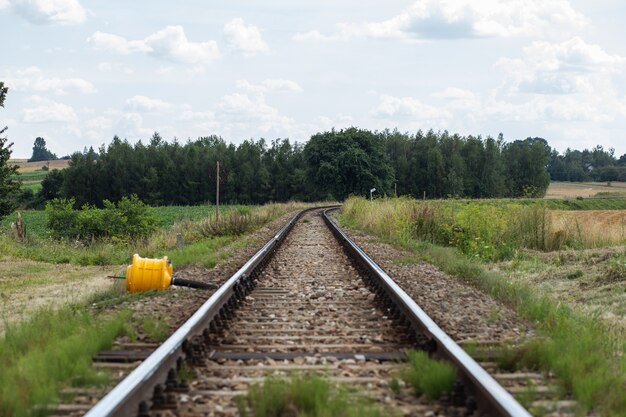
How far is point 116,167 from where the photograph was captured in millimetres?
120250

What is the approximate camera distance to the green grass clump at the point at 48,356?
4.04m

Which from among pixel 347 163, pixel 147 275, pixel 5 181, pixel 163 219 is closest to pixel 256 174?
pixel 347 163

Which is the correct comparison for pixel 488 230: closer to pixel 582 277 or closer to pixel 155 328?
pixel 582 277

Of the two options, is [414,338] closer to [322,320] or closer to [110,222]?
[322,320]

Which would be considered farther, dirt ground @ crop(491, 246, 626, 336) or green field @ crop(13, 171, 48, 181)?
green field @ crop(13, 171, 48, 181)

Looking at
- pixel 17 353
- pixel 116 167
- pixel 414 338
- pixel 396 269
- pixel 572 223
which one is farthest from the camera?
pixel 116 167

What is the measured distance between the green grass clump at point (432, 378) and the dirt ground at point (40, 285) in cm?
387

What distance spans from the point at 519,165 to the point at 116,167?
6747 centimetres

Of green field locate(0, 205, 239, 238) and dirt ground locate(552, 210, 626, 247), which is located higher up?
dirt ground locate(552, 210, 626, 247)

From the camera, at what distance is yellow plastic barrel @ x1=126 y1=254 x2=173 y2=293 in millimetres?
8906

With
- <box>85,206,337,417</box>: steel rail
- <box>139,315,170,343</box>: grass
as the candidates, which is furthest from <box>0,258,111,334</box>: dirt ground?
<box>85,206,337,417</box>: steel rail

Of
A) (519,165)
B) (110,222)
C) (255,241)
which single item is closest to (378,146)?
(519,165)

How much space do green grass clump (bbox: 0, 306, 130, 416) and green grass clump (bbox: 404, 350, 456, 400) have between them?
187 cm

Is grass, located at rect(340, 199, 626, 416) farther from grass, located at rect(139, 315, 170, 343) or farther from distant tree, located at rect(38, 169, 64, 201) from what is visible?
distant tree, located at rect(38, 169, 64, 201)
